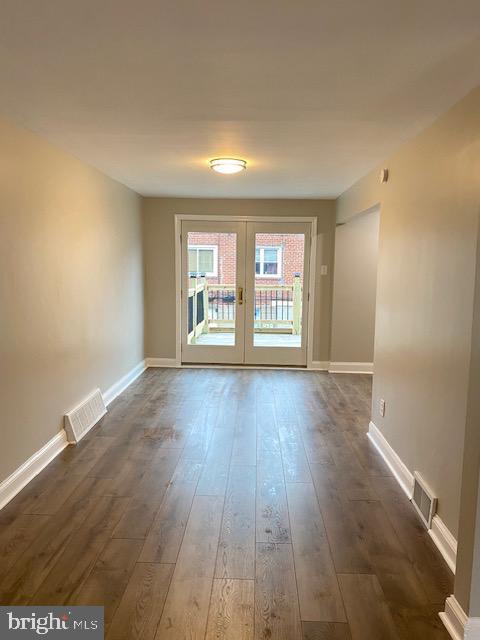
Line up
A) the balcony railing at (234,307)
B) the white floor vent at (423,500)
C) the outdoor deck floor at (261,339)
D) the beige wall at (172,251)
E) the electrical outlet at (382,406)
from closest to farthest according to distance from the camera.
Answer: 1. the white floor vent at (423,500)
2. the electrical outlet at (382,406)
3. the beige wall at (172,251)
4. the balcony railing at (234,307)
5. the outdoor deck floor at (261,339)

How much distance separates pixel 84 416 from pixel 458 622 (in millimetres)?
3141

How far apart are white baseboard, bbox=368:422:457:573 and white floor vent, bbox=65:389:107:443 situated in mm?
2458

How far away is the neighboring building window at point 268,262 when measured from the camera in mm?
6273

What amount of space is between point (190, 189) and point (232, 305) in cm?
175

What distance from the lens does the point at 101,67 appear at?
199 cm

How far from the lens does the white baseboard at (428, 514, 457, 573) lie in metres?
2.24

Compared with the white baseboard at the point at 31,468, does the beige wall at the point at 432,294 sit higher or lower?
higher

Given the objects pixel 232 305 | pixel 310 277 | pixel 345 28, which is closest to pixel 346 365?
pixel 310 277

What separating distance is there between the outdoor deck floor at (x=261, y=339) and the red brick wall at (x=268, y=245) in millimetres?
774

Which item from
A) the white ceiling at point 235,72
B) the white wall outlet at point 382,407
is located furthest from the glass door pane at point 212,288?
the white wall outlet at point 382,407

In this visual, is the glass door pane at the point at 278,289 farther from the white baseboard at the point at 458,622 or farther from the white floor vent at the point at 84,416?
the white baseboard at the point at 458,622

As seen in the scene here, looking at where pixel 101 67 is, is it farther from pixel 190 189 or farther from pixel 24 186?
pixel 190 189

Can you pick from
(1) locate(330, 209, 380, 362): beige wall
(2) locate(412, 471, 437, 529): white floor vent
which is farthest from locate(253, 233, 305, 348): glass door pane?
(2) locate(412, 471, 437, 529): white floor vent

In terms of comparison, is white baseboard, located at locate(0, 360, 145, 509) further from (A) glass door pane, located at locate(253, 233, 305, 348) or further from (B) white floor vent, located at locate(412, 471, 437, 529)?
(A) glass door pane, located at locate(253, 233, 305, 348)
